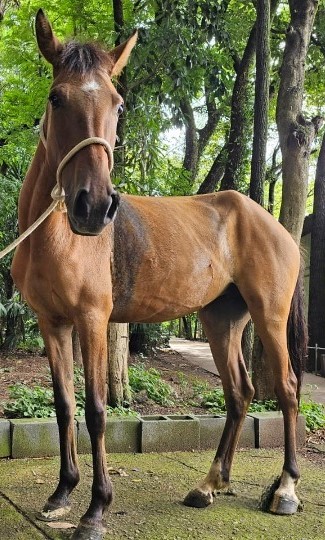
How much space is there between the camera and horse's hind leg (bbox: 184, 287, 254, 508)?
434cm

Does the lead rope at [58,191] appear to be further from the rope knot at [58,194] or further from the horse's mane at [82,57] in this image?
the horse's mane at [82,57]

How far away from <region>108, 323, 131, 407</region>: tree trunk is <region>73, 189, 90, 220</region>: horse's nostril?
342 cm

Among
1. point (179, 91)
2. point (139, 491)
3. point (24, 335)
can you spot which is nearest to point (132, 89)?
point (179, 91)

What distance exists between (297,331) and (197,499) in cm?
153

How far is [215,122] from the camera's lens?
17359 millimetres

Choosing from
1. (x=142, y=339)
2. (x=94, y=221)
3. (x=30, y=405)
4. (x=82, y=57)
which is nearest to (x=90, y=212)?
(x=94, y=221)

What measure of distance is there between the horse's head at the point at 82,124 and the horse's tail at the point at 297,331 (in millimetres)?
2232

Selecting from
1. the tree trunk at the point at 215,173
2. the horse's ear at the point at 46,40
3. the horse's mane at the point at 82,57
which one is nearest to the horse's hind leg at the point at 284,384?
the horse's mane at the point at 82,57

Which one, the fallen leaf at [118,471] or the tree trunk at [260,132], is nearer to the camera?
the fallen leaf at [118,471]

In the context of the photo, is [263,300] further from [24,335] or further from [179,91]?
[24,335]

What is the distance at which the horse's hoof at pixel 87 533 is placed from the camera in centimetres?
312

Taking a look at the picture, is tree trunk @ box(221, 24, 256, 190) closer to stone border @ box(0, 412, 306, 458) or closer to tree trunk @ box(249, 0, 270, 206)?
tree trunk @ box(249, 0, 270, 206)

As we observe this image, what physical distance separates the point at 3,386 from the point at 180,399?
7.30 ft

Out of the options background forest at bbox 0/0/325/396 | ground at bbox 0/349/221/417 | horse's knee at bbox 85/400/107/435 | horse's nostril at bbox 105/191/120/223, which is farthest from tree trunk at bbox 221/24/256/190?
horse's nostril at bbox 105/191/120/223
